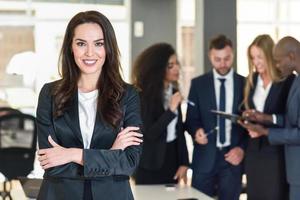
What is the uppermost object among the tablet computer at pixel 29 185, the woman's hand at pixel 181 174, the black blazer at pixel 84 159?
the black blazer at pixel 84 159

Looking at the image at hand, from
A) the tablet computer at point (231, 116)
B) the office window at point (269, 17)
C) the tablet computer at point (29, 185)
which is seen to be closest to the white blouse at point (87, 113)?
the tablet computer at point (29, 185)

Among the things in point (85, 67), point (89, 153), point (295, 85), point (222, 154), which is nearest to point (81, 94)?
point (85, 67)

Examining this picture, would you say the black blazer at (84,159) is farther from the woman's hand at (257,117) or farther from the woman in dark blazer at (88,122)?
the woman's hand at (257,117)

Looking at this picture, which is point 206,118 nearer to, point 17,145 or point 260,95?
point 260,95

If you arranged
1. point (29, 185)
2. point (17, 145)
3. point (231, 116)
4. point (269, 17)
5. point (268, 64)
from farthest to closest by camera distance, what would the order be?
point (269, 17), point (17, 145), point (268, 64), point (231, 116), point (29, 185)

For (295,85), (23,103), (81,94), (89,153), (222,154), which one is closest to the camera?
(89,153)

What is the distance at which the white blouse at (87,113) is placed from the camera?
1940mm

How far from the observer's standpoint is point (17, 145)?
4.39 m

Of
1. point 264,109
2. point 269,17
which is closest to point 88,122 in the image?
point 264,109

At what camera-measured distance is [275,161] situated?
3.47 meters

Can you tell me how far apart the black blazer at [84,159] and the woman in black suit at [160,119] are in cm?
150

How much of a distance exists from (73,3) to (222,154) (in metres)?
3.97

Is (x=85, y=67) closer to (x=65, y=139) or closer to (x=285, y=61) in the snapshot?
(x=65, y=139)

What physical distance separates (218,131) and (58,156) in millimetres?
1976
